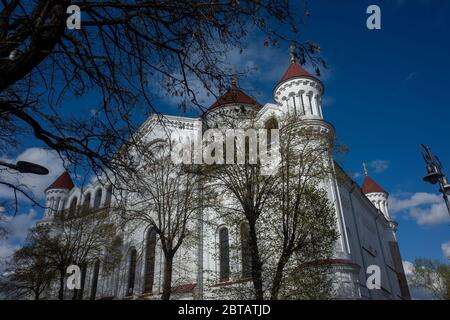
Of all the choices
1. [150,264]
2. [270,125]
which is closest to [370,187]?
[270,125]

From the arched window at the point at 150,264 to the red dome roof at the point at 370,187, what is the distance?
28.9 m

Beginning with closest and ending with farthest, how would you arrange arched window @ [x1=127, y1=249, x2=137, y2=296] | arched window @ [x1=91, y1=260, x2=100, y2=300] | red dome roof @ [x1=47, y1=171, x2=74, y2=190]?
arched window @ [x1=127, y1=249, x2=137, y2=296]
arched window @ [x1=91, y1=260, x2=100, y2=300]
red dome roof @ [x1=47, y1=171, x2=74, y2=190]

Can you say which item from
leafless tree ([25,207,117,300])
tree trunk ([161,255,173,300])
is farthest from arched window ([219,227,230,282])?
leafless tree ([25,207,117,300])

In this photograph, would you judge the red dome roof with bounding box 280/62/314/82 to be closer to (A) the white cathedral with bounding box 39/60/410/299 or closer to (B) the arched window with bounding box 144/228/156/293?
(A) the white cathedral with bounding box 39/60/410/299

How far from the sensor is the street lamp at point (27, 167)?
6887 millimetres

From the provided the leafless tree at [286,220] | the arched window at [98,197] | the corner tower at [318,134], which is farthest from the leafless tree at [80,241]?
the corner tower at [318,134]

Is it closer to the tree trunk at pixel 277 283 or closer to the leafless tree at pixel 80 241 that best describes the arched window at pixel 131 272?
Result: the leafless tree at pixel 80 241

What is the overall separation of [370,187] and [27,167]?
42.7 meters

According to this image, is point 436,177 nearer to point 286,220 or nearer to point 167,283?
point 286,220

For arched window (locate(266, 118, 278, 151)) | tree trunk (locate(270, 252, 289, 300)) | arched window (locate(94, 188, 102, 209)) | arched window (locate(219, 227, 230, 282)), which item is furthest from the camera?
arched window (locate(94, 188, 102, 209))

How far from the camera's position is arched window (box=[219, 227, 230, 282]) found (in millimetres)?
20636

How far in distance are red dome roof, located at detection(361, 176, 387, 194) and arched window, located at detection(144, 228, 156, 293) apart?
2888 cm

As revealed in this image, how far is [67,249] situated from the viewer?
24.2 meters
